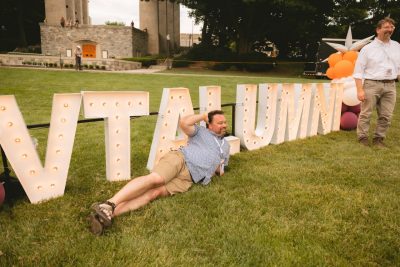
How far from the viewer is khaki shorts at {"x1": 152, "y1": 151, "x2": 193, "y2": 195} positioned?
12.1ft

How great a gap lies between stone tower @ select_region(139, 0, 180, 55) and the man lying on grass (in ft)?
130

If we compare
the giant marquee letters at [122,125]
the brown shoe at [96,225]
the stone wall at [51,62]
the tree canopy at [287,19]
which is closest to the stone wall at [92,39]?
the tree canopy at [287,19]

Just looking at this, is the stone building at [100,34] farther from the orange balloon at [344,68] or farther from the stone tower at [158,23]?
the orange balloon at [344,68]

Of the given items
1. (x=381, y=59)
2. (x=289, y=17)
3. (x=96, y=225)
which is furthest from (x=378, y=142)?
(x=289, y=17)

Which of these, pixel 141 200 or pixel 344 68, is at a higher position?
pixel 344 68

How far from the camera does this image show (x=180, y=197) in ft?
12.2

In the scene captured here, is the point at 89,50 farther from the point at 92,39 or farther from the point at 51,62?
the point at 51,62

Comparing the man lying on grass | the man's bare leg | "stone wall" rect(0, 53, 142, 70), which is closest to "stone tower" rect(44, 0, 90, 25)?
"stone wall" rect(0, 53, 142, 70)

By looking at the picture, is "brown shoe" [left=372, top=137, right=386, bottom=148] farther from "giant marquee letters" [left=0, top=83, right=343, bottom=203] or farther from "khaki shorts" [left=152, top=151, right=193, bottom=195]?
"khaki shorts" [left=152, top=151, right=193, bottom=195]

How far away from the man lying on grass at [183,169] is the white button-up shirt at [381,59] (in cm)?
340

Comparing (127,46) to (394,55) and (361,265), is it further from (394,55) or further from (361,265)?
(361,265)

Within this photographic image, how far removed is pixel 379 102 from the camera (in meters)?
6.34

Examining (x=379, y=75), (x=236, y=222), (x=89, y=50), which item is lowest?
(x=236, y=222)

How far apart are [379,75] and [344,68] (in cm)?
166
